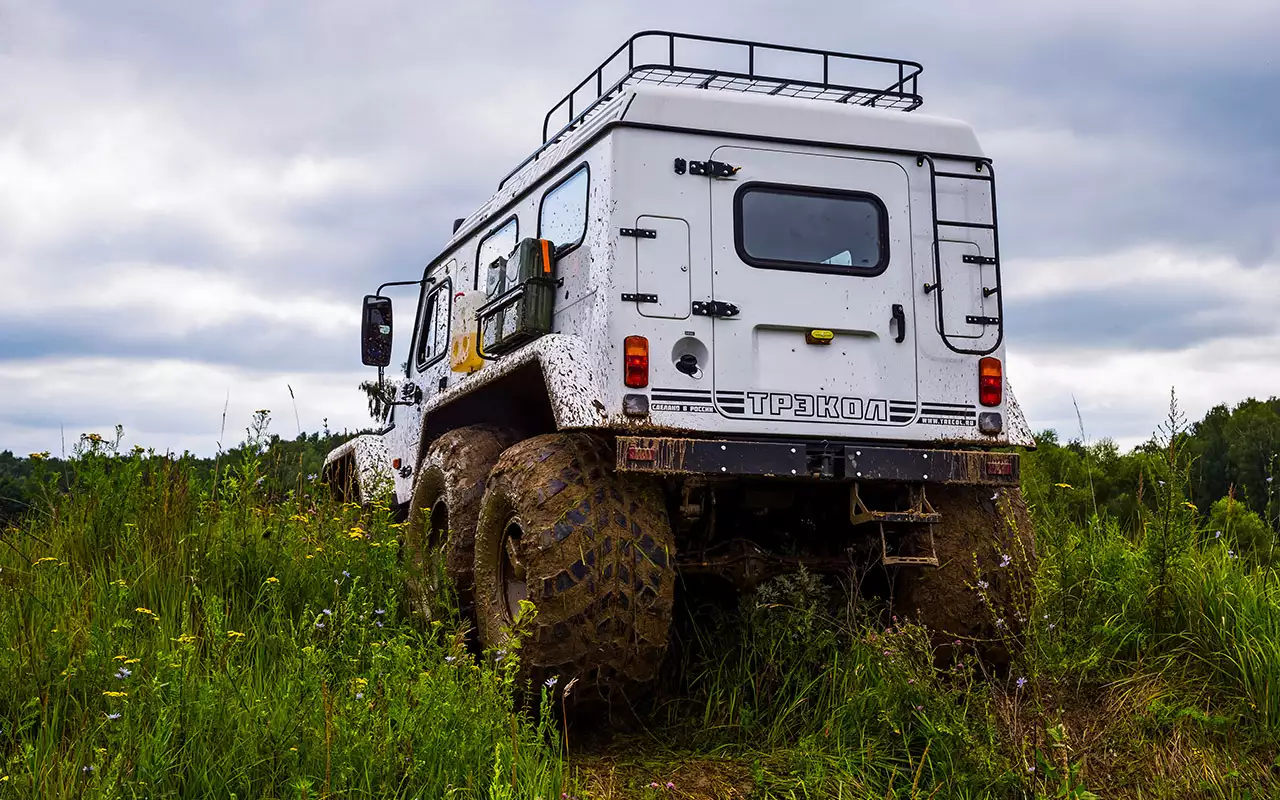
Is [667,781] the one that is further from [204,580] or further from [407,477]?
[407,477]

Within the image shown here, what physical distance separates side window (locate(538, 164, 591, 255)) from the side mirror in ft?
7.78

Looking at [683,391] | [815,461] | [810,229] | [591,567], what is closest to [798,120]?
[810,229]

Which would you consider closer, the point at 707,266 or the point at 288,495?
the point at 707,266

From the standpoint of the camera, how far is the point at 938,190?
6.66 metres

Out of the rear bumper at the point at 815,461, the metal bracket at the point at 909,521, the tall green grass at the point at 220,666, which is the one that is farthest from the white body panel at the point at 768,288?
the tall green grass at the point at 220,666

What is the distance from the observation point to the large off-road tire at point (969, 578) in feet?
20.5

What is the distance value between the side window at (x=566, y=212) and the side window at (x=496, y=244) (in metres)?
0.50

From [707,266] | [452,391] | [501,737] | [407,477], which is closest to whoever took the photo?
[501,737]

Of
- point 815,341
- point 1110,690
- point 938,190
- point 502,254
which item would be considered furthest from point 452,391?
point 1110,690

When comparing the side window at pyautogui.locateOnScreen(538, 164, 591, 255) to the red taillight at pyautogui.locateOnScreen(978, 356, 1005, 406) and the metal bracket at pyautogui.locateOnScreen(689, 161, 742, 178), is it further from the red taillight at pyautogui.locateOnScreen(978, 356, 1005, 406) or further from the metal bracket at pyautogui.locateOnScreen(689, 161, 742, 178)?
the red taillight at pyautogui.locateOnScreen(978, 356, 1005, 406)

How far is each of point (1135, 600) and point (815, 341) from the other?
2342 mm

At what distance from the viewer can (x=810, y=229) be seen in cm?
640

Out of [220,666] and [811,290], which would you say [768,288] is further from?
[220,666]

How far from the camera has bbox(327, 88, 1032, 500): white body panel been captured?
19.5 ft
